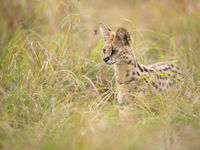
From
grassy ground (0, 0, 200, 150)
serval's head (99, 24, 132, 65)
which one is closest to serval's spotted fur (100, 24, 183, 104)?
serval's head (99, 24, 132, 65)

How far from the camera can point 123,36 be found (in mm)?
3598

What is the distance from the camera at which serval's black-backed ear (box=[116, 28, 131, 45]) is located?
11.6 feet

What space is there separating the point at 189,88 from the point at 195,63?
1.03 meters

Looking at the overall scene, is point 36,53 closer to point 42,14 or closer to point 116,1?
point 42,14

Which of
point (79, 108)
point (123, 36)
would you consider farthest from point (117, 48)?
point (79, 108)

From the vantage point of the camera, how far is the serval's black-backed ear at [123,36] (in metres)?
3.53

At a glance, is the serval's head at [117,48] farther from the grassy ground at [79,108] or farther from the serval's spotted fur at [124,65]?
the grassy ground at [79,108]

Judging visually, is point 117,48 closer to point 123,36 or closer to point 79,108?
point 123,36

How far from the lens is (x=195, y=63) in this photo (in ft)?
14.5

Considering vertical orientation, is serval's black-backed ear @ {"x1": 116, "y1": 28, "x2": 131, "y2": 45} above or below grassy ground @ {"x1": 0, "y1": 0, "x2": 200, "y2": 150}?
above

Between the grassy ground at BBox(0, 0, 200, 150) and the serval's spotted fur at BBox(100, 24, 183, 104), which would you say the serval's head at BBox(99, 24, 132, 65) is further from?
the grassy ground at BBox(0, 0, 200, 150)

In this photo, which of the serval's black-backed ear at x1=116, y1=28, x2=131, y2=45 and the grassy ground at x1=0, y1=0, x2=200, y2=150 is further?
the serval's black-backed ear at x1=116, y1=28, x2=131, y2=45

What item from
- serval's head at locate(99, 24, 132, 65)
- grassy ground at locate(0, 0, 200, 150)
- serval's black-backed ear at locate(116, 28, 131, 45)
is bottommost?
grassy ground at locate(0, 0, 200, 150)

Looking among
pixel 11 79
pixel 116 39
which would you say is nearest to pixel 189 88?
pixel 116 39
